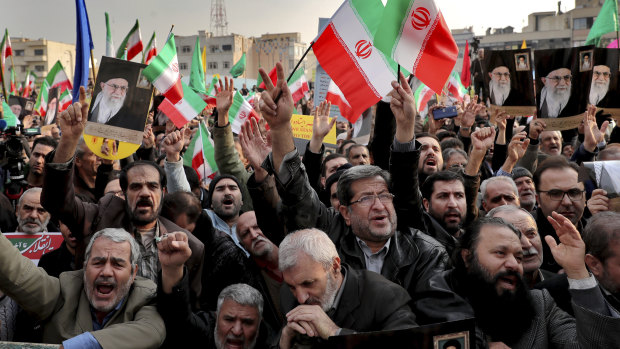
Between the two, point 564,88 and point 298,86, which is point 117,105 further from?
point 298,86

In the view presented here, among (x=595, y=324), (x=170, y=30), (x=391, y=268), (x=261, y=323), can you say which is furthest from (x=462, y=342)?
(x=170, y=30)

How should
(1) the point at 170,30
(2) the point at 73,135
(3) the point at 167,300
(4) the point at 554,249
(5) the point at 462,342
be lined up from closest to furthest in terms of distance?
(5) the point at 462,342 → (4) the point at 554,249 → (3) the point at 167,300 → (2) the point at 73,135 → (1) the point at 170,30

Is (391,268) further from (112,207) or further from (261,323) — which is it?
(112,207)

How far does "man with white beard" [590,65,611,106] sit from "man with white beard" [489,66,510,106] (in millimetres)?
830

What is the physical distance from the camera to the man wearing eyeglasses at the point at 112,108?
16.3ft

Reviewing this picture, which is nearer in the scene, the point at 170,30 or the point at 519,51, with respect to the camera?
the point at 519,51

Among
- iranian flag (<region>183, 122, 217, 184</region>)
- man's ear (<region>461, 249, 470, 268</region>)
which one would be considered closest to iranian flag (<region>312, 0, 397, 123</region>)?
man's ear (<region>461, 249, 470, 268</region>)

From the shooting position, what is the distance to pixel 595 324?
262 centimetres

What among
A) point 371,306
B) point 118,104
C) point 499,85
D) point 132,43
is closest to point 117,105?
point 118,104

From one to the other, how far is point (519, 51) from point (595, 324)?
4.12 metres

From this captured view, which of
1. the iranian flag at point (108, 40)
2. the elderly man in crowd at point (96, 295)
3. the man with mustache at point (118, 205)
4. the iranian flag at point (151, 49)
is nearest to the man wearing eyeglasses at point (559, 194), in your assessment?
the man with mustache at point (118, 205)

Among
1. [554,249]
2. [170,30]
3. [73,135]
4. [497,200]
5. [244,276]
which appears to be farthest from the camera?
[170,30]

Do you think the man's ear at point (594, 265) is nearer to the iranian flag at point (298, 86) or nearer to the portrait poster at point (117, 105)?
the portrait poster at point (117, 105)

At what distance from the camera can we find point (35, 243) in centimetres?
448
